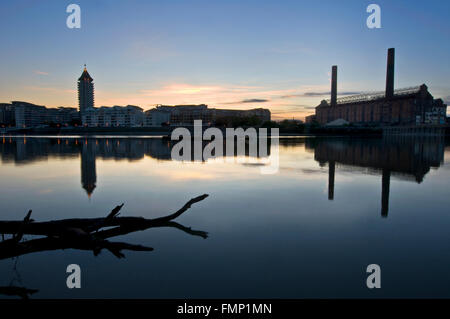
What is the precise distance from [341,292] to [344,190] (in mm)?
8584

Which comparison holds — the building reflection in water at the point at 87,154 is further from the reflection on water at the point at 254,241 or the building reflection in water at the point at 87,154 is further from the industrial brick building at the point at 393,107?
the industrial brick building at the point at 393,107

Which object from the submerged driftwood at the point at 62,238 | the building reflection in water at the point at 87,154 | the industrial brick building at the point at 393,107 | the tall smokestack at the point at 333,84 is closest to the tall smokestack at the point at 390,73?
the industrial brick building at the point at 393,107

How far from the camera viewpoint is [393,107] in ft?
370

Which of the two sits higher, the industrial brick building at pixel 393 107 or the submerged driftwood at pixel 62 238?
the industrial brick building at pixel 393 107

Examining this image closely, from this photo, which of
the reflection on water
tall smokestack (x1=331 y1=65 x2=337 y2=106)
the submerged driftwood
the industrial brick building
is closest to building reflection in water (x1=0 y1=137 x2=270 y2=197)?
the reflection on water

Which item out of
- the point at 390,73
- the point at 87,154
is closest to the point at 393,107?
the point at 390,73

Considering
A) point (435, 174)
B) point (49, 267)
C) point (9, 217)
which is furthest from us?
point (435, 174)

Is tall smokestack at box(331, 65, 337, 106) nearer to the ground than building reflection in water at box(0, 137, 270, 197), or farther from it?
farther from it

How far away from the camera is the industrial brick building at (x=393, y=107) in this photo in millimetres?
106812

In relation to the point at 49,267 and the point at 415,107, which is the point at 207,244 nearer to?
the point at 49,267

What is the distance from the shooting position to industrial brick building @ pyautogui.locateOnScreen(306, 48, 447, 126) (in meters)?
107

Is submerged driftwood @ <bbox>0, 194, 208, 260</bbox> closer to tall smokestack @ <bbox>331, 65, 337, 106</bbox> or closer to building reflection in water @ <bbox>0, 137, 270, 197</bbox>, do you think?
building reflection in water @ <bbox>0, 137, 270, 197</bbox>

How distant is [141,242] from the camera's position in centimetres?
707
